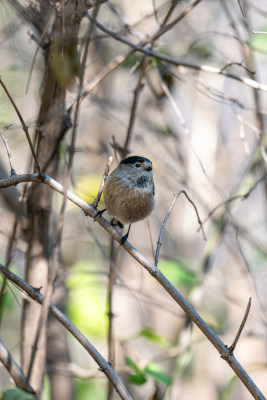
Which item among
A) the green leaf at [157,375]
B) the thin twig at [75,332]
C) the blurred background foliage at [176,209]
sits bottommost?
the thin twig at [75,332]

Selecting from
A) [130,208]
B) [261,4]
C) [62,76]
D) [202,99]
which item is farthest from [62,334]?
[261,4]

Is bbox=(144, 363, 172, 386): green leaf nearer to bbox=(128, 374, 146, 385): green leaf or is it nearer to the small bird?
bbox=(128, 374, 146, 385): green leaf

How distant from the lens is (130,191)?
298cm

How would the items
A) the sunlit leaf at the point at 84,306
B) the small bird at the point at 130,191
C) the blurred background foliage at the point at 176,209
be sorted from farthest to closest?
the blurred background foliage at the point at 176,209 < the sunlit leaf at the point at 84,306 < the small bird at the point at 130,191

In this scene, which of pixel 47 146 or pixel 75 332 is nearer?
pixel 75 332

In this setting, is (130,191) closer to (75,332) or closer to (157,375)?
(157,375)

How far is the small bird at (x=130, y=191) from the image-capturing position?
298cm

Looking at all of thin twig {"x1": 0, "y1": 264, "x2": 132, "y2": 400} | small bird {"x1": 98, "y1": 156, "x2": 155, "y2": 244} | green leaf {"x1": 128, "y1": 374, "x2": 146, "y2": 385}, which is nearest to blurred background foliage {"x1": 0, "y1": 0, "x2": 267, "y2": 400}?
small bird {"x1": 98, "y1": 156, "x2": 155, "y2": 244}

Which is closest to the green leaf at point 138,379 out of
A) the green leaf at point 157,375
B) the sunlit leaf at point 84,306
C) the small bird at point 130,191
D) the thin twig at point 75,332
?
the green leaf at point 157,375

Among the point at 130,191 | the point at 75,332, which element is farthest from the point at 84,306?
the point at 75,332

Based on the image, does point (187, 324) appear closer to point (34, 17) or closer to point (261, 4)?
point (34, 17)

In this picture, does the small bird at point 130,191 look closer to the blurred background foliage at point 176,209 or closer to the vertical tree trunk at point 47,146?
the vertical tree trunk at point 47,146

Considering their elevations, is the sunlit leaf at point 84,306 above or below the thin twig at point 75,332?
above

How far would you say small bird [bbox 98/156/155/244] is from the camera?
2.98m
